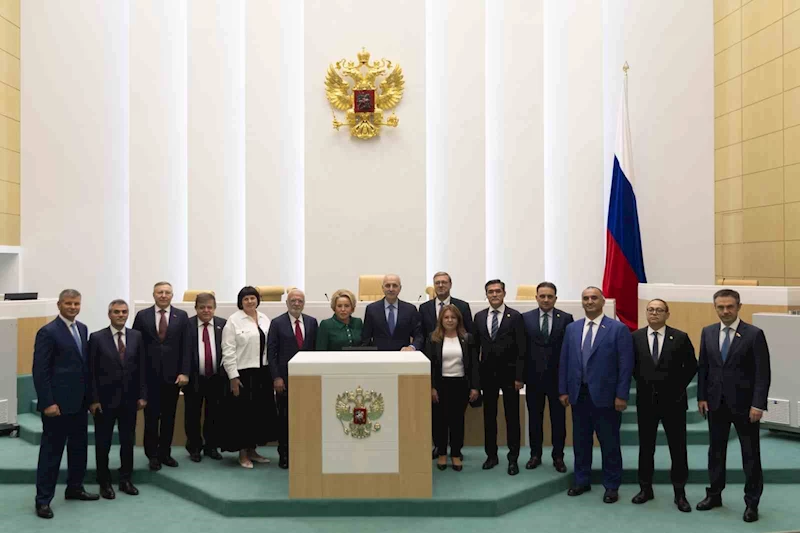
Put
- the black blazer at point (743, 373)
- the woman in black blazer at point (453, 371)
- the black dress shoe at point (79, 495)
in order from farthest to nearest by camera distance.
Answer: the woman in black blazer at point (453, 371) < the black dress shoe at point (79, 495) < the black blazer at point (743, 373)

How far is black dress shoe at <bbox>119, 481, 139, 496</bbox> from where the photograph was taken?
531 centimetres

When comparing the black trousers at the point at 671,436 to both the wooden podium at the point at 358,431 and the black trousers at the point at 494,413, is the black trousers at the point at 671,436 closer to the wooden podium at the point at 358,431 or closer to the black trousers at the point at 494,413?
the black trousers at the point at 494,413

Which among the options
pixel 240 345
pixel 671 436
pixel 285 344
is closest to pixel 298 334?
pixel 285 344

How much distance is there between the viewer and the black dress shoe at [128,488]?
17.4 ft

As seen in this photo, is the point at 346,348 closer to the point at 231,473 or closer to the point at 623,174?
the point at 231,473

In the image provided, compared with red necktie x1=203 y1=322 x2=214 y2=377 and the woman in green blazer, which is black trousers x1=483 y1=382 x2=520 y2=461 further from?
red necktie x1=203 y1=322 x2=214 y2=377

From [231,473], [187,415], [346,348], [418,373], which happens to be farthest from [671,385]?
[187,415]

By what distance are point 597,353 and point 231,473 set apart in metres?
2.79

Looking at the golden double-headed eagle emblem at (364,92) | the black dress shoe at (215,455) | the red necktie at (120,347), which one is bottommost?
the black dress shoe at (215,455)

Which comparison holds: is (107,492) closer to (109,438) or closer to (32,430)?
(109,438)


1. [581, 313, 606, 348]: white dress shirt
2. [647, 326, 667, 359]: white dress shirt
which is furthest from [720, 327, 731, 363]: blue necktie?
[581, 313, 606, 348]: white dress shirt

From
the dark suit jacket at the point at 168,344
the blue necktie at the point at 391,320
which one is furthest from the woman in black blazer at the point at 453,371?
the dark suit jacket at the point at 168,344

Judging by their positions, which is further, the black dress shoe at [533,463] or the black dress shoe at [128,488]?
the black dress shoe at [533,463]

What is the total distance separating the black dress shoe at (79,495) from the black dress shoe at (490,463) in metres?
2.77
